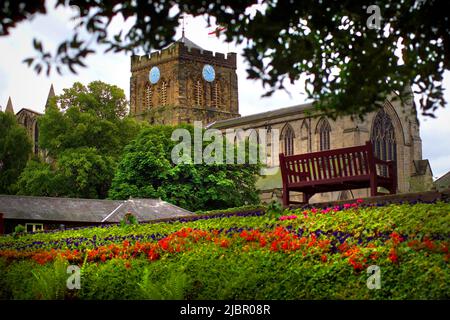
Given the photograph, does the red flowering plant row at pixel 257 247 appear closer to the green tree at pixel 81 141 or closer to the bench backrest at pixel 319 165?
the bench backrest at pixel 319 165

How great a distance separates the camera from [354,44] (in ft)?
34.5

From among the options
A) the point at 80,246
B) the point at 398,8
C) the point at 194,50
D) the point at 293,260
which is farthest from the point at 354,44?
the point at 194,50

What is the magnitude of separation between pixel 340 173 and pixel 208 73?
85379mm

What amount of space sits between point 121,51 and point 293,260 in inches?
260

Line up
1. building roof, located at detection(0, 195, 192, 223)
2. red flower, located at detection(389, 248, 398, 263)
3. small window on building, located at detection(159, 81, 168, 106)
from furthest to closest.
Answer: small window on building, located at detection(159, 81, 168, 106) < building roof, located at detection(0, 195, 192, 223) < red flower, located at detection(389, 248, 398, 263)

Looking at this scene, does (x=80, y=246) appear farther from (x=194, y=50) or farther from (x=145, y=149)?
(x=194, y=50)

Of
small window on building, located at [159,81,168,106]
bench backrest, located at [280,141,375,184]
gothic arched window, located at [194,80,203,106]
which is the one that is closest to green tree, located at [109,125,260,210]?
bench backrest, located at [280,141,375,184]

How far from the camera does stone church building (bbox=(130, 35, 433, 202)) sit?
243 ft

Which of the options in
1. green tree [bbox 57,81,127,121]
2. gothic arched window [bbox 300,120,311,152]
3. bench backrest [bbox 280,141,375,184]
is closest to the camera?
bench backrest [bbox 280,141,375,184]

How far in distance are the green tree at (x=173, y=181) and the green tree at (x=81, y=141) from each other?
2.99 meters

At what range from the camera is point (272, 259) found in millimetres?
14617

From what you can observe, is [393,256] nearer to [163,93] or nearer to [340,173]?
[340,173]

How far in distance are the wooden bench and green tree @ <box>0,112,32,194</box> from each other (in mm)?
55745

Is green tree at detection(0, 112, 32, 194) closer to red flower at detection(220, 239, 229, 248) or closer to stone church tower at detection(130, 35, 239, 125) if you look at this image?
stone church tower at detection(130, 35, 239, 125)
